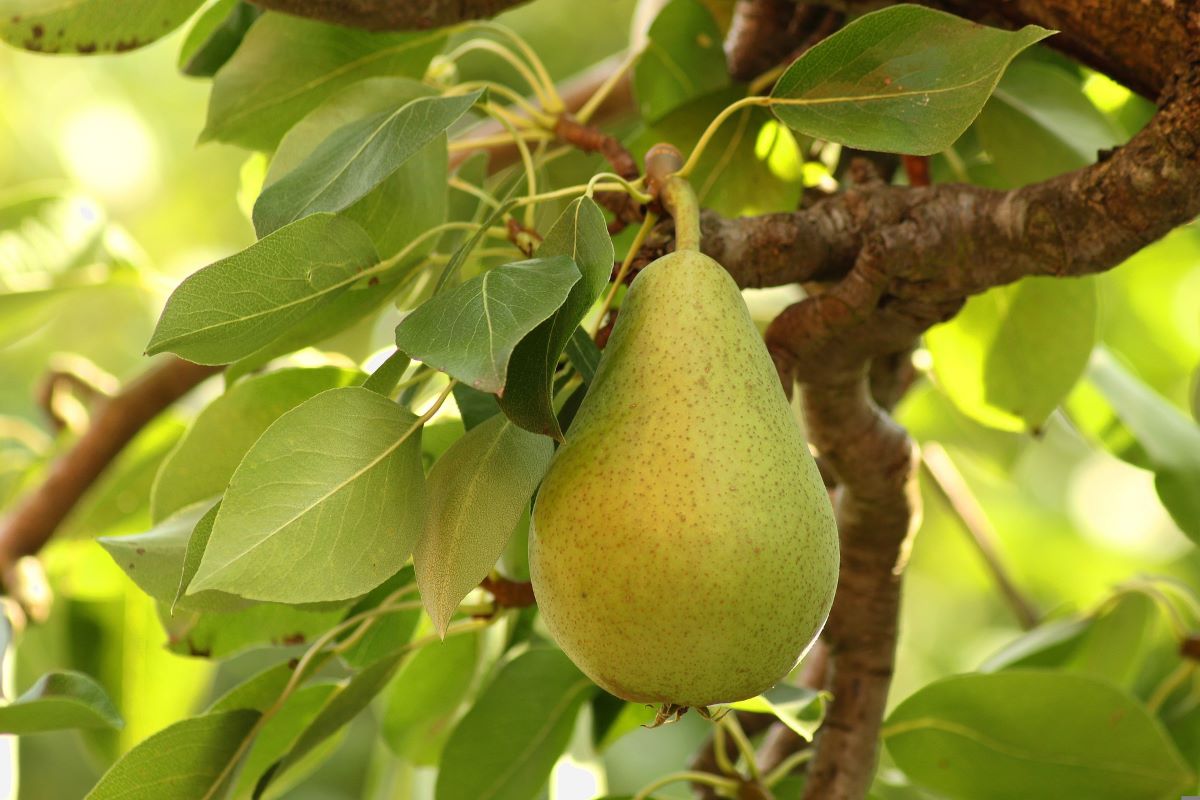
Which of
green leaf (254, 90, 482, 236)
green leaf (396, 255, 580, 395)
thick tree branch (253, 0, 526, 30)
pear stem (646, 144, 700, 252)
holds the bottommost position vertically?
pear stem (646, 144, 700, 252)

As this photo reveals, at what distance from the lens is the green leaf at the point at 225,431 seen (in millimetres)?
648

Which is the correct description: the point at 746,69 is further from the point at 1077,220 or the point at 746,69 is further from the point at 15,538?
the point at 15,538

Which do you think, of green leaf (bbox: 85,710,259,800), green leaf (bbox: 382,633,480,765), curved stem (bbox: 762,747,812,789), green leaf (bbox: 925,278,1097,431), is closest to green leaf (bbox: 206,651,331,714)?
green leaf (bbox: 85,710,259,800)

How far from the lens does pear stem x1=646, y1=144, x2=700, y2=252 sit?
0.52m

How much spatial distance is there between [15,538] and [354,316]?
0.67 meters

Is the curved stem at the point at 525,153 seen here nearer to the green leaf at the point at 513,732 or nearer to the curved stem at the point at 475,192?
the curved stem at the point at 475,192

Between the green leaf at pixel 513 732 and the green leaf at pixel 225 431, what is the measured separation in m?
0.21

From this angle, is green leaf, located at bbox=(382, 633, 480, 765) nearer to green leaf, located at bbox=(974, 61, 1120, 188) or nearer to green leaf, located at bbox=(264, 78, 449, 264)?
green leaf, located at bbox=(264, 78, 449, 264)

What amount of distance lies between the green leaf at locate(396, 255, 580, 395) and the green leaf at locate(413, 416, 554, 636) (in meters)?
0.06

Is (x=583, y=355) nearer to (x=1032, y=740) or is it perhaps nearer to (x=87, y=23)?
(x=87, y=23)

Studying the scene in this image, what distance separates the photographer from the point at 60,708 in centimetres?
59

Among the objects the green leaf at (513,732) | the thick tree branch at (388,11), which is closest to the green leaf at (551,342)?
the thick tree branch at (388,11)

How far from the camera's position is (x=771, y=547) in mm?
430

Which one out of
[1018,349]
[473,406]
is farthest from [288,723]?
[1018,349]
